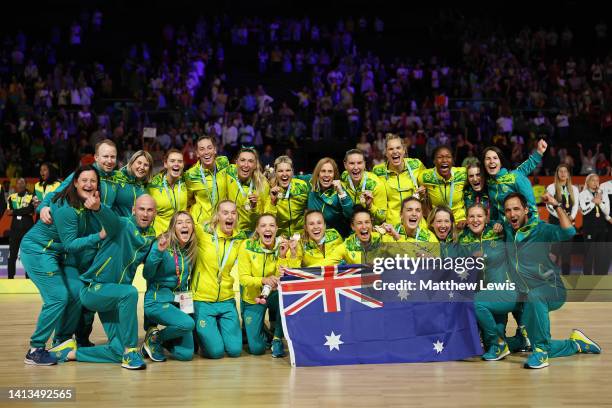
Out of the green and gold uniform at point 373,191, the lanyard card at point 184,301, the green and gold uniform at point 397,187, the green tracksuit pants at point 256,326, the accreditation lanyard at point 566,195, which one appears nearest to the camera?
the lanyard card at point 184,301

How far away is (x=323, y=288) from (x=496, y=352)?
5.29ft

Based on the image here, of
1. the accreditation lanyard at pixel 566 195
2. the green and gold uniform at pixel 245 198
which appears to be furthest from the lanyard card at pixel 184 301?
the accreditation lanyard at pixel 566 195

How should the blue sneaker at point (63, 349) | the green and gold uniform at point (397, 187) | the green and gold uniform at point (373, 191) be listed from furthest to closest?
the green and gold uniform at point (397, 187)
the green and gold uniform at point (373, 191)
the blue sneaker at point (63, 349)

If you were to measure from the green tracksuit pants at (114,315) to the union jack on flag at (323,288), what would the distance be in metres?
1.26

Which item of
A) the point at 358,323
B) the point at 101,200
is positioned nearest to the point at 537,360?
the point at 358,323

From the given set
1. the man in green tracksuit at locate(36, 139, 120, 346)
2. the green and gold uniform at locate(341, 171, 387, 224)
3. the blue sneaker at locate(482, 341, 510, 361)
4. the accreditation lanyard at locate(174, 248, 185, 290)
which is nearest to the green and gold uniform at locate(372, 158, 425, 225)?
the green and gold uniform at locate(341, 171, 387, 224)

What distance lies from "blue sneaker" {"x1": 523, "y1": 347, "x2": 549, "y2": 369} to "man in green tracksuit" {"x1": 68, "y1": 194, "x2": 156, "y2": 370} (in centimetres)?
316

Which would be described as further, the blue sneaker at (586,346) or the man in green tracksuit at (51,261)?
the blue sneaker at (586,346)

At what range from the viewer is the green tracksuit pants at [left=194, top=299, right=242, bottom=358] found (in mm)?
7355

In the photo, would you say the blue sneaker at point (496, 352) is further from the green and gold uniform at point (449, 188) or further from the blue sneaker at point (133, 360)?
the blue sneaker at point (133, 360)

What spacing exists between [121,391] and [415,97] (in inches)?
592

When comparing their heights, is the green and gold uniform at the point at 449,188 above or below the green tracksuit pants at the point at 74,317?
above

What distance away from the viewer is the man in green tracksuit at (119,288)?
6.93 metres

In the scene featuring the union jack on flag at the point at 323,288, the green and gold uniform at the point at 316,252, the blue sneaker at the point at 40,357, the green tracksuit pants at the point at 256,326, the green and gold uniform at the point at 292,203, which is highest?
the green and gold uniform at the point at 292,203
